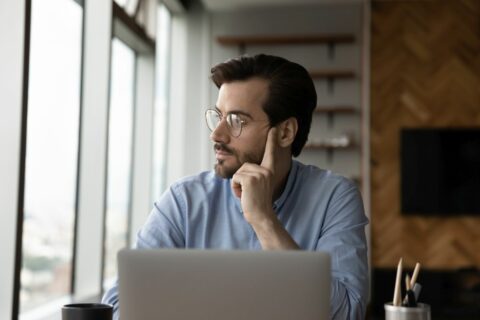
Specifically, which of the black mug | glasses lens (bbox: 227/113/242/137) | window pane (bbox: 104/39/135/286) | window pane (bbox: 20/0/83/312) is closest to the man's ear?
glasses lens (bbox: 227/113/242/137)

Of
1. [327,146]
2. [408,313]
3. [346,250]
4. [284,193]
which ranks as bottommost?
[408,313]

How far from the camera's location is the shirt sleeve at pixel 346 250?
64.6 inches

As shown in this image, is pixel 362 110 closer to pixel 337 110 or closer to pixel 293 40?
pixel 337 110

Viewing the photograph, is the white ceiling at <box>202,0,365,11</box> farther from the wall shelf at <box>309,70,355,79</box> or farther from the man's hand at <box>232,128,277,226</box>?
the man's hand at <box>232,128,277,226</box>

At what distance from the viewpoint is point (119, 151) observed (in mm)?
5047

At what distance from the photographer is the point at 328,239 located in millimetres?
1842

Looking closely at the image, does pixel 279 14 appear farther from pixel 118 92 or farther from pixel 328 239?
pixel 328 239

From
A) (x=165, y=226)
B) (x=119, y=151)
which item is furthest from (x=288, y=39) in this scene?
(x=165, y=226)

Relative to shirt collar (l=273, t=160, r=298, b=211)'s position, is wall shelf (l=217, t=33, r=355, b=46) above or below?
above

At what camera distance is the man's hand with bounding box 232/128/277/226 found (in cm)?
174

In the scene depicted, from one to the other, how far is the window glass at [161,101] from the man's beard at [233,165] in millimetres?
3847

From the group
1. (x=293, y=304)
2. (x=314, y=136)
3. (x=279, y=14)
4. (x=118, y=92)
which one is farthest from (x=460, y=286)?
(x=293, y=304)

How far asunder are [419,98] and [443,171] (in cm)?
68

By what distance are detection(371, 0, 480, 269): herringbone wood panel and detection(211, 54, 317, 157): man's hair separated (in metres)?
4.43
